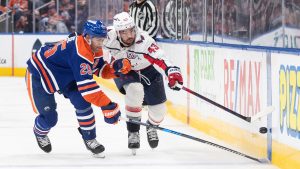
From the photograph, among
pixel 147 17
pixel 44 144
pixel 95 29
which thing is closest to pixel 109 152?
pixel 44 144

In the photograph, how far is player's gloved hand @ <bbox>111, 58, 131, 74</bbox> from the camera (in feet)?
19.6

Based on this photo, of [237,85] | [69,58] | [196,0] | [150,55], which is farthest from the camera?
[196,0]

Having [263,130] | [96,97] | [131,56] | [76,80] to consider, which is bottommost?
[263,130]

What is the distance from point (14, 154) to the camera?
238 inches

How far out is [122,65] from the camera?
5.98 metres

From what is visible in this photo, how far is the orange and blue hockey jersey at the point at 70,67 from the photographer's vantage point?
5.56 meters

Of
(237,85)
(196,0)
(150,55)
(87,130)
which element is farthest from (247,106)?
(196,0)

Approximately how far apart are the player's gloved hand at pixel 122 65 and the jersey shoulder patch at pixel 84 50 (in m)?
0.39

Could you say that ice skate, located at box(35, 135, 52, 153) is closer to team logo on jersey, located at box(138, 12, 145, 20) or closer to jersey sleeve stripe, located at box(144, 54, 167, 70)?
jersey sleeve stripe, located at box(144, 54, 167, 70)

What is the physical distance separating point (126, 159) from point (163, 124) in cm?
238

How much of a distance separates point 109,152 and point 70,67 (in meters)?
0.75

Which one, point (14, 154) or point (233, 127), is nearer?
point (14, 154)

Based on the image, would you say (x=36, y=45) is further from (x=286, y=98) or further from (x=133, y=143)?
(x=286, y=98)

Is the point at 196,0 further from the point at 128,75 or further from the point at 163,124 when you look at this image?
the point at 128,75
